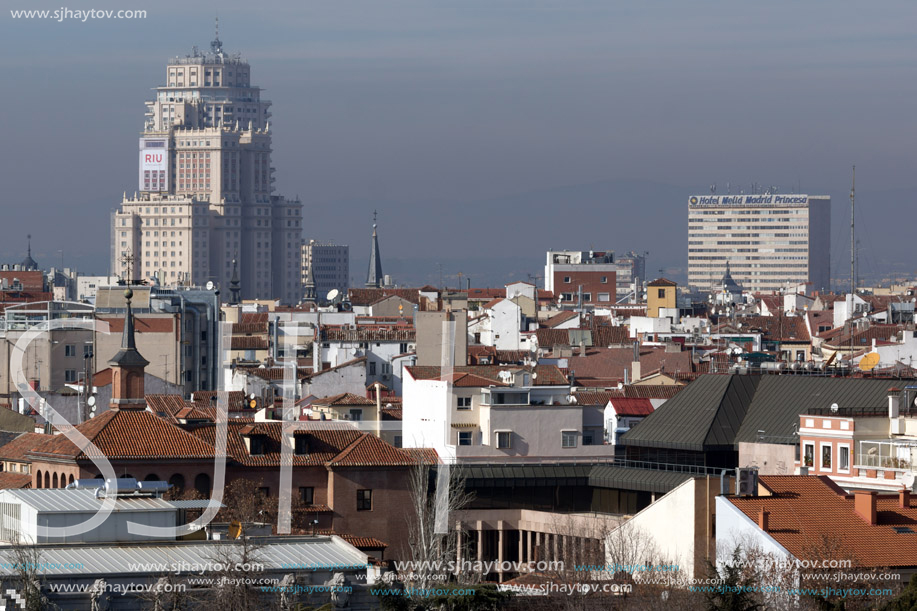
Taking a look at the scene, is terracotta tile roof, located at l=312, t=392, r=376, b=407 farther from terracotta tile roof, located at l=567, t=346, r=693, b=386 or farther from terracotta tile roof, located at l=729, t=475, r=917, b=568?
terracotta tile roof, located at l=729, t=475, r=917, b=568

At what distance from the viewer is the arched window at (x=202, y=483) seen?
46.0m

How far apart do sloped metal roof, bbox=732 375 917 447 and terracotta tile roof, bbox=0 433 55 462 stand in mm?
16058

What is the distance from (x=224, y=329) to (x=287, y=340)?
3.55m

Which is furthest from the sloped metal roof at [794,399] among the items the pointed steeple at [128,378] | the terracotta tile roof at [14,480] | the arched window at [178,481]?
the pointed steeple at [128,378]

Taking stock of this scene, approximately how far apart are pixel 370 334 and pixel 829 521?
6059cm

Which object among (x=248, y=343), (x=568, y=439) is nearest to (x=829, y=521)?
(x=568, y=439)

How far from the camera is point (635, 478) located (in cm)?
4834

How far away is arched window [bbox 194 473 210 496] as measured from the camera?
46.0m

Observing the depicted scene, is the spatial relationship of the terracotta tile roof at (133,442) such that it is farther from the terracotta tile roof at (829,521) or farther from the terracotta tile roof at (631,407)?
the terracotta tile roof at (829,521)

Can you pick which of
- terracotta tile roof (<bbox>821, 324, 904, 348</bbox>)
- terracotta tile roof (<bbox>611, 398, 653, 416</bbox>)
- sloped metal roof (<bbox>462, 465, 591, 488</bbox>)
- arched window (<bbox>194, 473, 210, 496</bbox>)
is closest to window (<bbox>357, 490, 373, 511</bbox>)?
arched window (<bbox>194, 473, 210, 496</bbox>)

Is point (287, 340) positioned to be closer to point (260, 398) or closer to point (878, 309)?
point (260, 398)

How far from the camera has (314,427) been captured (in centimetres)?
5019

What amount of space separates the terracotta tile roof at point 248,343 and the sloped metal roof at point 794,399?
51.9 m

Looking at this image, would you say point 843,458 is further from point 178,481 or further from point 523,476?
point 178,481
